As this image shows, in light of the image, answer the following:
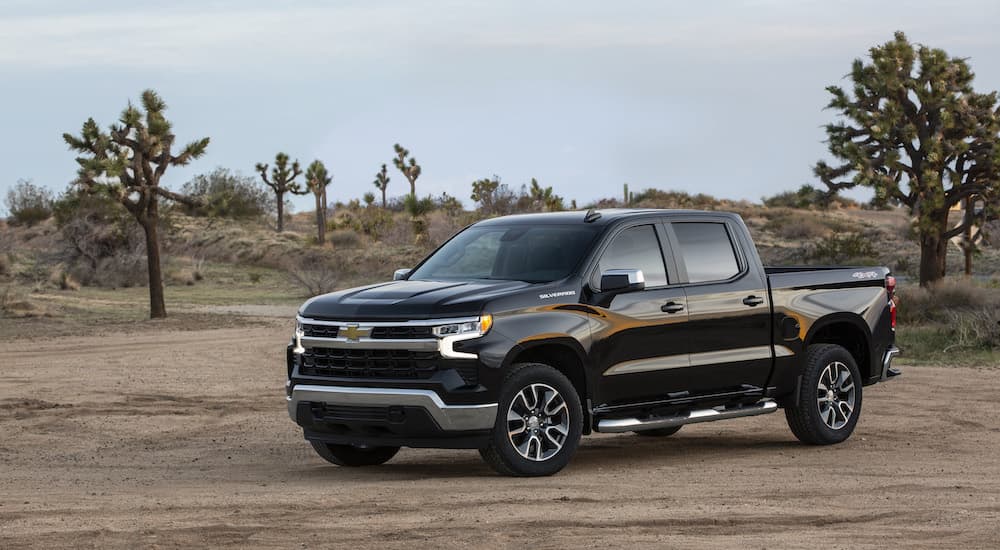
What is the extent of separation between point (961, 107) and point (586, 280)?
86.7 ft

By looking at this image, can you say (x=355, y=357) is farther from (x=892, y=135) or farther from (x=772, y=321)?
(x=892, y=135)

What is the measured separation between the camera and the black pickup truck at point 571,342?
10.4 meters

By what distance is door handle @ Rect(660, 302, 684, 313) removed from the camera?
1145cm

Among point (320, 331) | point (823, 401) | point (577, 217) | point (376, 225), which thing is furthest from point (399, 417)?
point (376, 225)

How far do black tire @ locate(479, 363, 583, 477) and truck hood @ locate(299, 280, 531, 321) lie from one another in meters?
0.59

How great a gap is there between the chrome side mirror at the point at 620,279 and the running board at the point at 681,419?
1055 mm

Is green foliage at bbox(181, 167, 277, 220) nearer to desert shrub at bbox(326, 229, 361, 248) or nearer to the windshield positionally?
desert shrub at bbox(326, 229, 361, 248)

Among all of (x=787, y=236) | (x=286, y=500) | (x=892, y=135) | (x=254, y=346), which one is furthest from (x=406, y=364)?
(x=787, y=236)

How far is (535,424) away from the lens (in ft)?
34.7

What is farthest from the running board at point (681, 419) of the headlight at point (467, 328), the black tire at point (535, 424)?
the headlight at point (467, 328)

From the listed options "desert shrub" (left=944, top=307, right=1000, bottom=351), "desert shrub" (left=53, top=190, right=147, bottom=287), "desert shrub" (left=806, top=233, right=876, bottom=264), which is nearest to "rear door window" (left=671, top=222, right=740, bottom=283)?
"desert shrub" (left=944, top=307, right=1000, bottom=351)

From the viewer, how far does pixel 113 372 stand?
69.0ft

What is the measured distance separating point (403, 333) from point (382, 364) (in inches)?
12.0

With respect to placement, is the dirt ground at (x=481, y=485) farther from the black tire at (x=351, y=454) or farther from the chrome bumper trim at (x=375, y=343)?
the chrome bumper trim at (x=375, y=343)
